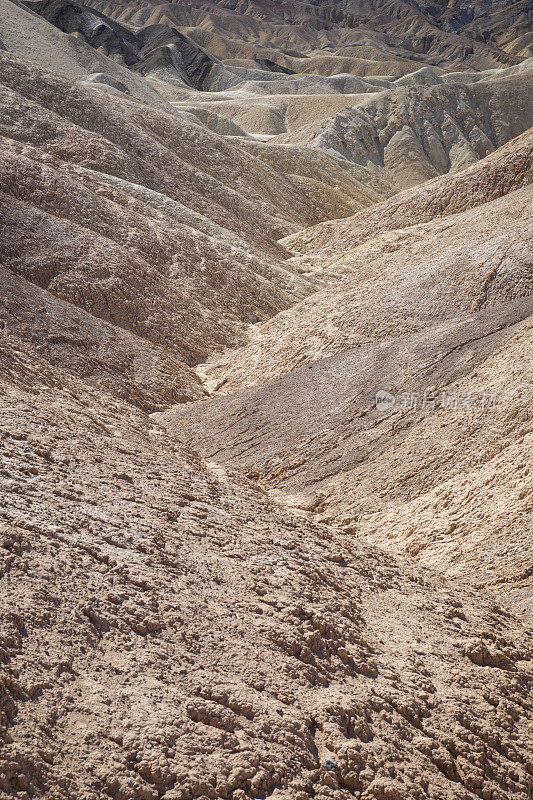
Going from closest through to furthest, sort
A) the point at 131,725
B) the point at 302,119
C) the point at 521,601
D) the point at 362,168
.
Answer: the point at 131,725, the point at 521,601, the point at 362,168, the point at 302,119

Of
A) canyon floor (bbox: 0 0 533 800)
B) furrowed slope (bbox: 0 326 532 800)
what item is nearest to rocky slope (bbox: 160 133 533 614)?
canyon floor (bbox: 0 0 533 800)

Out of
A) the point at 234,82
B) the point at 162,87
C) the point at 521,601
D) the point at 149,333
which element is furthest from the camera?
the point at 234,82

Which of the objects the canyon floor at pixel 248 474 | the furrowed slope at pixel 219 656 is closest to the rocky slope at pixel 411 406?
the canyon floor at pixel 248 474

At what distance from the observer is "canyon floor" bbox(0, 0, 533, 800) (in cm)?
430

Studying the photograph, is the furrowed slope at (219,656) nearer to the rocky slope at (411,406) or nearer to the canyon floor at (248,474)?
the canyon floor at (248,474)

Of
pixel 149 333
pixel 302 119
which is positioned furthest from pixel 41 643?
pixel 302 119

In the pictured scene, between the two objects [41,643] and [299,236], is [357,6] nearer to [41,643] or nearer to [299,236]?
[299,236]

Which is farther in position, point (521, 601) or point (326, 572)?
point (521, 601)

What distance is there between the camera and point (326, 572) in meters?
6.48

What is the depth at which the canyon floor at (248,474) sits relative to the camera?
4305mm

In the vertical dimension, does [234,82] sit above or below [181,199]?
above

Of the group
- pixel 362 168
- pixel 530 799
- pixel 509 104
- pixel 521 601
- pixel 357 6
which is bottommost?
pixel 530 799

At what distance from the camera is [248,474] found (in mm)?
10430

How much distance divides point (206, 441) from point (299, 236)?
14.9 meters
